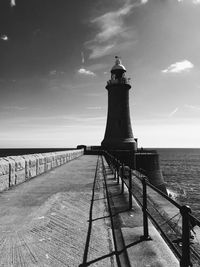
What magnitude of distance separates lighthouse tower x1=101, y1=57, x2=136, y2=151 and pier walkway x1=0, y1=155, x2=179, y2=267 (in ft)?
78.8

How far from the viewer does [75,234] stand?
366 centimetres

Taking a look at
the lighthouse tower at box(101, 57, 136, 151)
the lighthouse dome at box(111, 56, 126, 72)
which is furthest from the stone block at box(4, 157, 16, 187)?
the lighthouse dome at box(111, 56, 126, 72)

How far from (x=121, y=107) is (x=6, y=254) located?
92.6 feet

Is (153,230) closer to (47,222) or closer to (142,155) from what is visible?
(47,222)

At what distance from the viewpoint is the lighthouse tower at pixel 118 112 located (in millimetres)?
30109

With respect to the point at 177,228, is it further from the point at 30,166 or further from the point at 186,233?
the point at 30,166

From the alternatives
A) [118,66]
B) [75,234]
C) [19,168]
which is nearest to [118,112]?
[118,66]

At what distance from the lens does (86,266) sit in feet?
8.98

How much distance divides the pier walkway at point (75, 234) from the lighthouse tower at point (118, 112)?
24026 millimetres

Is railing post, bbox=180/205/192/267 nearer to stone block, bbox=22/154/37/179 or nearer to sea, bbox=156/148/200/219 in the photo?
stone block, bbox=22/154/37/179

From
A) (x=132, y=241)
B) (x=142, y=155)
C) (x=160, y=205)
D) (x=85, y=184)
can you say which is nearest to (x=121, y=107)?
(x=142, y=155)

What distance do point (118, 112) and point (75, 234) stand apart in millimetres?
27302

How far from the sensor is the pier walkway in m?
2.88

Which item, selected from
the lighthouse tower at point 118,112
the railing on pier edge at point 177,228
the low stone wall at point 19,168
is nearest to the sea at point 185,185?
the lighthouse tower at point 118,112
